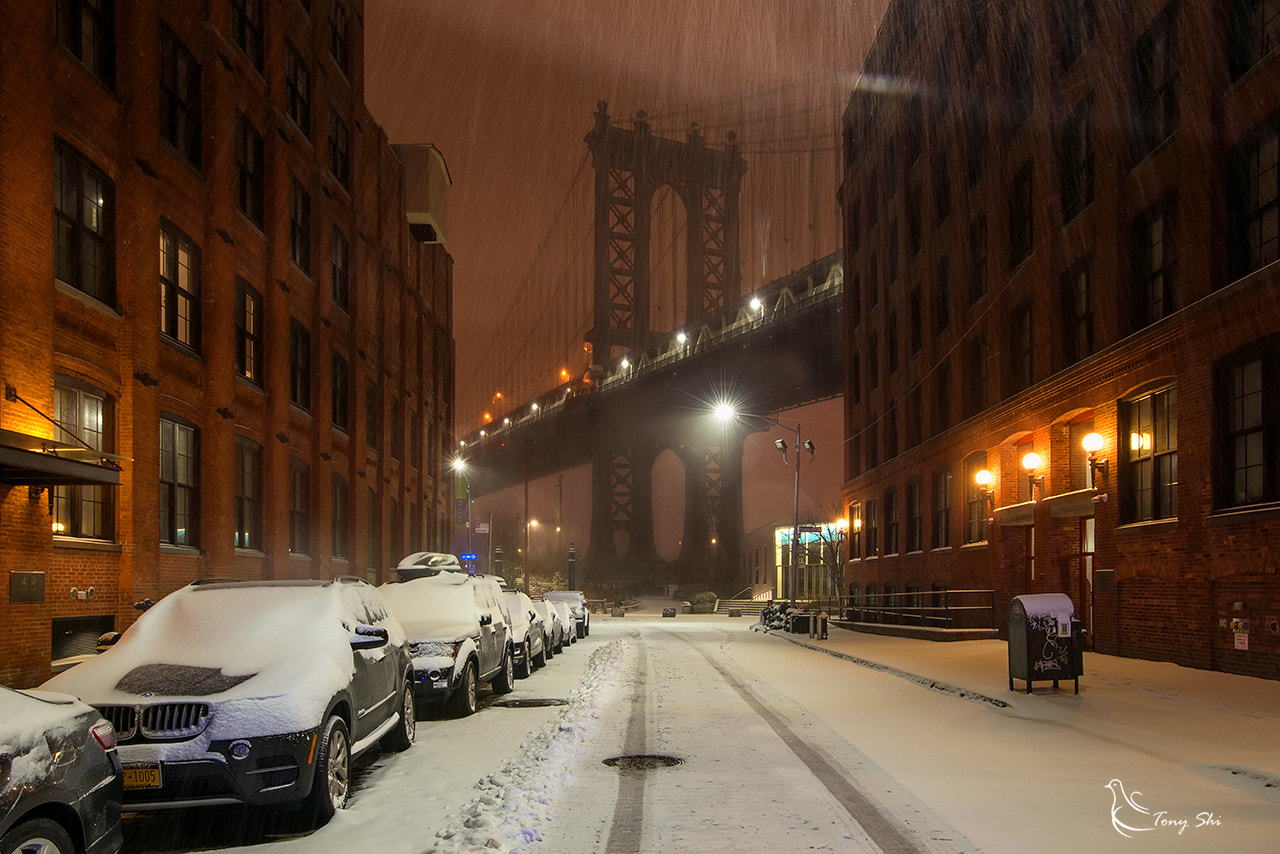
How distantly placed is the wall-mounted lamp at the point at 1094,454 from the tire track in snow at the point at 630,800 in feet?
35.5

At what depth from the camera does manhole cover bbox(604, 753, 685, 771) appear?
29.4 ft

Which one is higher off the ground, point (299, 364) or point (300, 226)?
point (300, 226)

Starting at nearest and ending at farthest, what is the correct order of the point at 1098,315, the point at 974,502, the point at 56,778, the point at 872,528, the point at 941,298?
the point at 56,778, the point at 1098,315, the point at 974,502, the point at 941,298, the point at 872,528

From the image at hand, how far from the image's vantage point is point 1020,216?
26.3m

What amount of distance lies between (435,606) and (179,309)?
8.63 meters

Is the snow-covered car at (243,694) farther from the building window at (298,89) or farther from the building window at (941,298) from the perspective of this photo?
the building window at (941,298)

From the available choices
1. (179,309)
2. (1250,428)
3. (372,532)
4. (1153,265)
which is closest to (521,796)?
(1250,428)

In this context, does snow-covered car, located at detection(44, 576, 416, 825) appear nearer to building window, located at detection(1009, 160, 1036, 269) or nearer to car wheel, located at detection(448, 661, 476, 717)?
car wheel, located at detection(448, 661, 476, 717)

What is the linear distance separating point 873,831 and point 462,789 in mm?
3120

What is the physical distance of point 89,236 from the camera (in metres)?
15.7

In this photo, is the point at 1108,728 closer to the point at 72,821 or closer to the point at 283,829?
the point at 283,829

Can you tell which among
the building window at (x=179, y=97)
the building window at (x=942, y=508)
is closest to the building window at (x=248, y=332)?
the building window at (x=179, y=97)

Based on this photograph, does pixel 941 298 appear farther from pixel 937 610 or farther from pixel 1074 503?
pixel 1074 503

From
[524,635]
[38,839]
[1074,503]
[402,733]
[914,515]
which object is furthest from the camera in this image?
[914,515]
